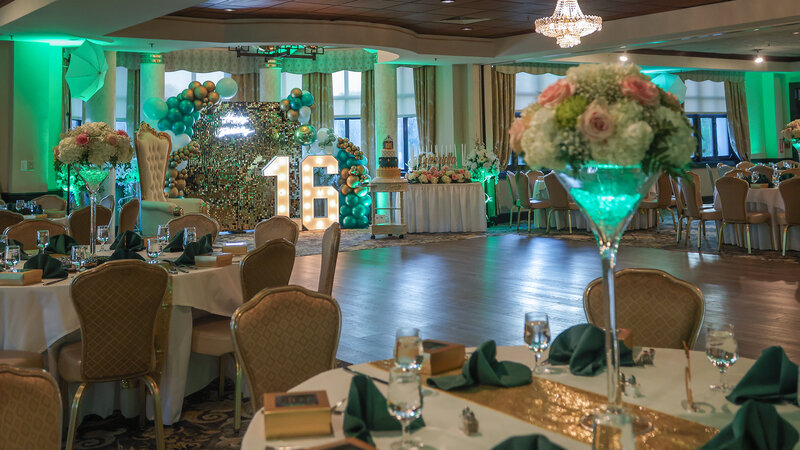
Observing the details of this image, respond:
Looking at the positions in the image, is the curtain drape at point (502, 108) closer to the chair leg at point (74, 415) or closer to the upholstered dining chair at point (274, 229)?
the upholstered dining chair at point (274, 229)

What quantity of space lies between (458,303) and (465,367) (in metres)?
4.98

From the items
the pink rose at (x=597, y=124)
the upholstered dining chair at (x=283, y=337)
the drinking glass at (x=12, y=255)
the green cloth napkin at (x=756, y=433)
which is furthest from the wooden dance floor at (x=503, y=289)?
the pink rose at (x=597, y=124)

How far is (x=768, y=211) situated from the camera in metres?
9.87

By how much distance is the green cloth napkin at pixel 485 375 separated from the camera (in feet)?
6.98

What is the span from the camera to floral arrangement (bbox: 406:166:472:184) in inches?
520

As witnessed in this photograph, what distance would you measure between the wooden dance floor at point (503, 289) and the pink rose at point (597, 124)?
383 cm

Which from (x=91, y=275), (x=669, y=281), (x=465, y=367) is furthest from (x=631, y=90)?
(x=91, y=275)

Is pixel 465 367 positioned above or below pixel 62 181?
below

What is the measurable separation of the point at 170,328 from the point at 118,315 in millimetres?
509

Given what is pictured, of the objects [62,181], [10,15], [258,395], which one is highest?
[10,15]

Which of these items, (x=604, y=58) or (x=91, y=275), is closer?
(x=91, y=275)

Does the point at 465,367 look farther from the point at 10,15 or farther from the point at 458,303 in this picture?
the point at 10,15

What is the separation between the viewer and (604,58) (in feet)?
52.7

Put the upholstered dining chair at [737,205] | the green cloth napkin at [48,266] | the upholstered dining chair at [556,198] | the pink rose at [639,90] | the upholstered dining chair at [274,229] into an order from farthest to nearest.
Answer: the upholstered dining chair at [556,198]
the upholstered dining chair at [737,205]
the upholstered dining chair at [274,229]
the green cloth napkin at [48,266]
the pink rose at [639,90]
